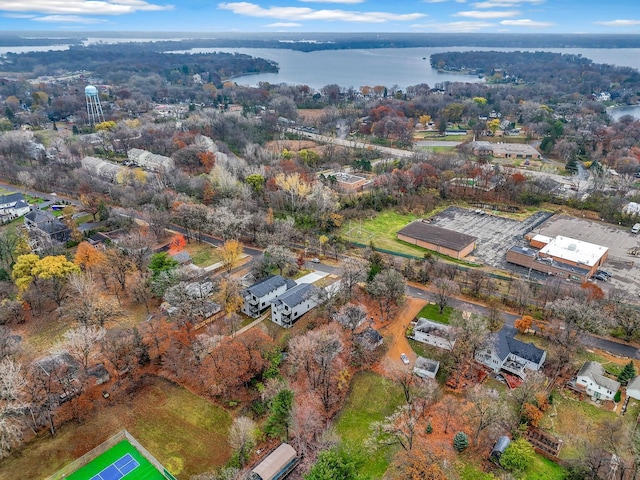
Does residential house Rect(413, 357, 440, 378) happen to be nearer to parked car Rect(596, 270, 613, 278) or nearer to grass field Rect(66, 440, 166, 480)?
grass field Rect(66, 440, 166, 480)

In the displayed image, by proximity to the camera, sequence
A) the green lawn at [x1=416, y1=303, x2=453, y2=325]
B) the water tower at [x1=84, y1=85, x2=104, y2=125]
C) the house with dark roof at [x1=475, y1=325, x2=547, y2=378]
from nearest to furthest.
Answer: the house with dark roof at [x1=475, y1=325, x2=547, y2=378] < the green lawn at [x1=416, y1=303, x2=453, y2=325] < the water tower at [x1=84, y1=85, x2=104, y2=125]

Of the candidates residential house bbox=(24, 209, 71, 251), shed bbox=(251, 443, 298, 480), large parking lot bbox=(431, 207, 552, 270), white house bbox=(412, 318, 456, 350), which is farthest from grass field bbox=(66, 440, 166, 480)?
large parking lot bbox=(431, 207, 552, 270)

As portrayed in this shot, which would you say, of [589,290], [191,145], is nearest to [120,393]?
[589,290]

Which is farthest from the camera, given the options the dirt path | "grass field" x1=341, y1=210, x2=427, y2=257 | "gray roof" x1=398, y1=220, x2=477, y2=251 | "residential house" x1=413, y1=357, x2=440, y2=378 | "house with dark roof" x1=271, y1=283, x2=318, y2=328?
"grass field" x1=341, y1=210, x2=427, y2=257

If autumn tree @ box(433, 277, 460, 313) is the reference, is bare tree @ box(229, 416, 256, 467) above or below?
below

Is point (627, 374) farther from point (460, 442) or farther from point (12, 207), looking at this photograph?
point (12, 207)

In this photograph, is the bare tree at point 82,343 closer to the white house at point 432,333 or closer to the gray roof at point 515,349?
the white house at point 432,333
